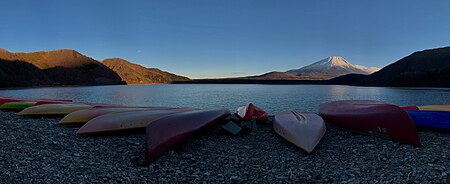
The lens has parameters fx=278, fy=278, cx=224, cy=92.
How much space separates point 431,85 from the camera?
90.0 m

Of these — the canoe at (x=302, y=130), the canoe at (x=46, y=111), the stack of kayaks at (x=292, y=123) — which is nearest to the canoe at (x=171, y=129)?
the stack of kayaks at (x=292, y=123)

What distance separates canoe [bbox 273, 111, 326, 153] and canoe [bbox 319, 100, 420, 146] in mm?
1146

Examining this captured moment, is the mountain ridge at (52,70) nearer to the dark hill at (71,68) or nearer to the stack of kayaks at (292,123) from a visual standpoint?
the dark hill at (71,68)

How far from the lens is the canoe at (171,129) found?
658 cm

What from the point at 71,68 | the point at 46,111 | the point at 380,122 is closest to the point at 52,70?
the point at 71,68

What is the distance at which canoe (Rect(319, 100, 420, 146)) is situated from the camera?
7.76 metres

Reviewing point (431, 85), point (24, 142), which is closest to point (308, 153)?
point (24, 142)

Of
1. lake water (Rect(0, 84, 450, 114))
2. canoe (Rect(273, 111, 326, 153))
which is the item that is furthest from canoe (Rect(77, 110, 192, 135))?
lake water (Rect(0, 84, 450, 114))

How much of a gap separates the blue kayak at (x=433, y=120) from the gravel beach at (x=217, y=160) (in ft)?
2.39

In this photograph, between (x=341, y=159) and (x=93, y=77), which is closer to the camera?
(x=341, y=159)

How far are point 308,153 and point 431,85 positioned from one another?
105495 mm

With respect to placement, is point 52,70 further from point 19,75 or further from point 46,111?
point 46,111

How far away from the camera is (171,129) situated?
764 centimetres

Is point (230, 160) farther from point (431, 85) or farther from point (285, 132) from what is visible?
point (431, 85)
